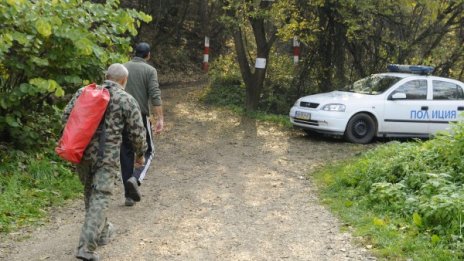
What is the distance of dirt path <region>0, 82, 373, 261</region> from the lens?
541 centimetres

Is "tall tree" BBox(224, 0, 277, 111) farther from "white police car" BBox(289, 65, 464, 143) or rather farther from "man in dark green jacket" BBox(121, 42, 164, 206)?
"man in dark green jacket" BBox(121, 42, 164, 206)

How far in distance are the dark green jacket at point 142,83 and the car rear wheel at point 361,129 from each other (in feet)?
20.3

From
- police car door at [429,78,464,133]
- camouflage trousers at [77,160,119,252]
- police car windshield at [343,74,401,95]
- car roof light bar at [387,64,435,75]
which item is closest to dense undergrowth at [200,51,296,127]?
police car windshield at [343,74,401,95]

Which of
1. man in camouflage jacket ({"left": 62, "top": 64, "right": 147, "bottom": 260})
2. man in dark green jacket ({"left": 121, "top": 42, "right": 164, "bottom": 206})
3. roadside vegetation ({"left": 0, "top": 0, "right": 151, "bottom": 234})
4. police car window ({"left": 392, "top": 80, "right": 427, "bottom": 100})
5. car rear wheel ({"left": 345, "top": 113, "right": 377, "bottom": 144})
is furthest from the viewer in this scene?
police car window ({"left": 392, "top": 80, "right": 427, "bottom": 100})

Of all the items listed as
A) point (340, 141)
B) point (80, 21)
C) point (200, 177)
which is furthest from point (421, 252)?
point (340, 141)

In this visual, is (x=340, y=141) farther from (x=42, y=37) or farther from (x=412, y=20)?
(x=42, y=37)

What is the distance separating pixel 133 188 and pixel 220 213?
1122 mm

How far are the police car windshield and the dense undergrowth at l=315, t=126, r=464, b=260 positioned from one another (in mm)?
3529

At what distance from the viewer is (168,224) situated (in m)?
6.27

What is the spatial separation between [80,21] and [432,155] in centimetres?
527

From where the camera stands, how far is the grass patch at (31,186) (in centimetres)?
639

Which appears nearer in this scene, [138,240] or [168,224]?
[138,240]

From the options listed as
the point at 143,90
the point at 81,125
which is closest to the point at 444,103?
the point at 143,90

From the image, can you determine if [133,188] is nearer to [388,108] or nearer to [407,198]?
[407,198]
